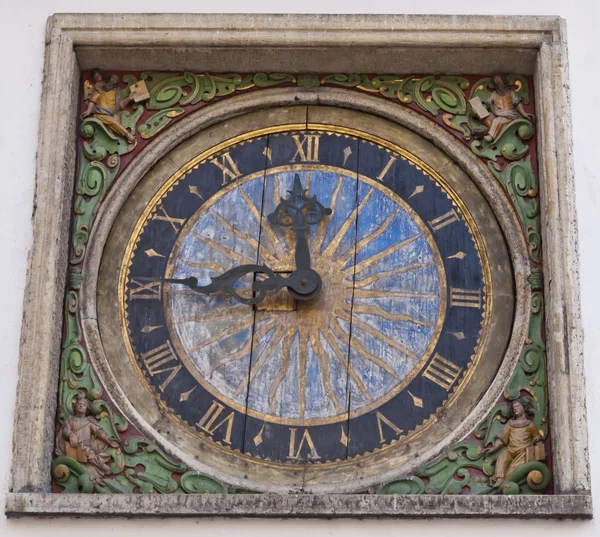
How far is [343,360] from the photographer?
29.9 ft

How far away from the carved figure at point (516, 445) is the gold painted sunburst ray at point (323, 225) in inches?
51.6

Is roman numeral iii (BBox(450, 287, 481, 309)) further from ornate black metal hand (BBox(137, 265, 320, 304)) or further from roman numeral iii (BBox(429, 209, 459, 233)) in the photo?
ornate black metal hand (BBox(137, 265, 320, 304))

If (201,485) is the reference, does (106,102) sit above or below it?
above

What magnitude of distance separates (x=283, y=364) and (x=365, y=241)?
2.55ft

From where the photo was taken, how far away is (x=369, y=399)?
29.6 ft

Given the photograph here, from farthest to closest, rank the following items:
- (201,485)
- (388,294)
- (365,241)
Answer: (365,241), (388,294), (201,485)

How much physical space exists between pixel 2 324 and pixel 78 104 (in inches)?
52.3

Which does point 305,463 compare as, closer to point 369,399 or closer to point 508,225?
point 369,399

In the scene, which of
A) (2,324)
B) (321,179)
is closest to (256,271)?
(321,179)

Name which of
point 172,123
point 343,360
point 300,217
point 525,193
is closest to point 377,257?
point 300,217

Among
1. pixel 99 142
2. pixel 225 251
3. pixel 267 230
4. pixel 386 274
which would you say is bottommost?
pixel 386 274

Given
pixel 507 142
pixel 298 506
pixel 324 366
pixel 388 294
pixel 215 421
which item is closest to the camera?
pixel 298 506

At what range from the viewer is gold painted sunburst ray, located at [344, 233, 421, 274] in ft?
30.5

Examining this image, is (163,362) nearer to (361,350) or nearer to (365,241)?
(361,350)
